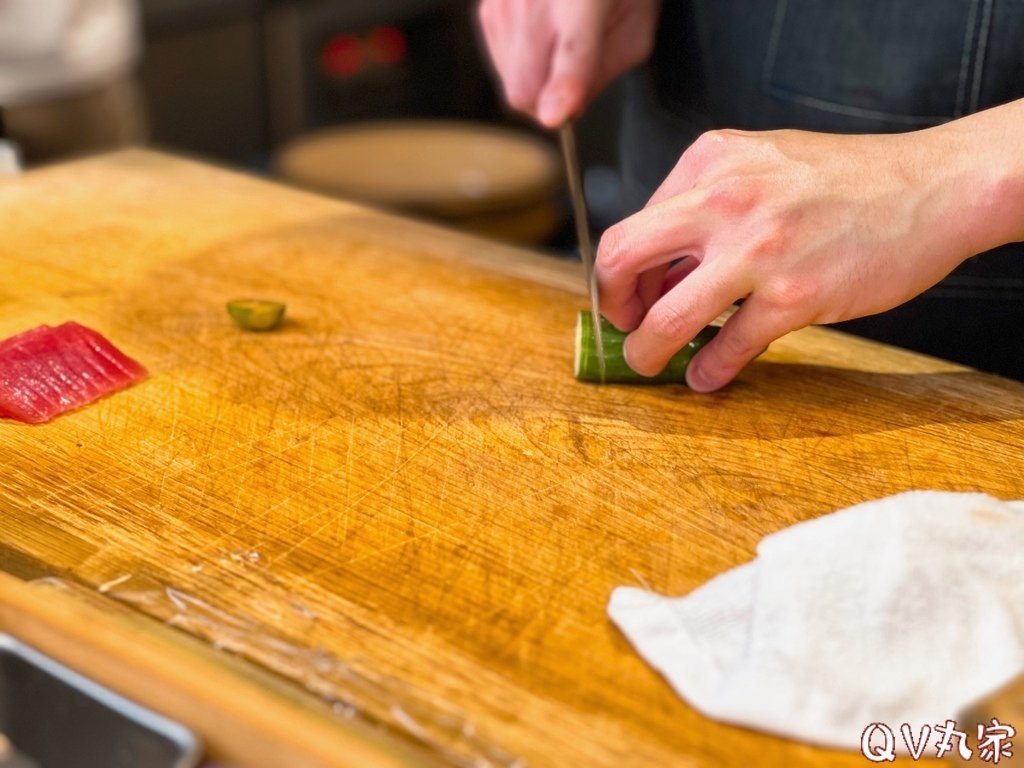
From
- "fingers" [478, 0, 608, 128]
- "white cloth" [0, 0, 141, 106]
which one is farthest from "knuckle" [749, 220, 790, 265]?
"white cloth" [0, 0, 141, 106]

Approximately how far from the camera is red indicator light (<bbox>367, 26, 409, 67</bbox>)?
4.66 metres

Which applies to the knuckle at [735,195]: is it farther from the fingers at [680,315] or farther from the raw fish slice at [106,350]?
the raw fish slice at [106,350]

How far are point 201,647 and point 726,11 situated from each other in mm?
1321

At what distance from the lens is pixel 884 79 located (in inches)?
65.7

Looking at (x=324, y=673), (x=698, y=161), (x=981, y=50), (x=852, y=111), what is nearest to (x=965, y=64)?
(x=981, y=50)

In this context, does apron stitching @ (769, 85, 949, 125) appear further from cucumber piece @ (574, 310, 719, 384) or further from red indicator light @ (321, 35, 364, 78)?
red indicator light @ (321, 35, 364, 78)

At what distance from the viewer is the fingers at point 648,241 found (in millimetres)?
1283

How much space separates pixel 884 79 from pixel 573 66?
468mm

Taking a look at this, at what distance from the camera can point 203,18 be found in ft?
13.1

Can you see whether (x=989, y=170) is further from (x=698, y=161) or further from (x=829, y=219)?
(x=698, y=161)

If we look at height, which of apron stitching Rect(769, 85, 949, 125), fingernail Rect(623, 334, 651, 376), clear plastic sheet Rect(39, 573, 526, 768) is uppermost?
apron stitching Rect(769, 85, 949, 125)

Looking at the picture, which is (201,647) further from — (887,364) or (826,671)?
(887,364)

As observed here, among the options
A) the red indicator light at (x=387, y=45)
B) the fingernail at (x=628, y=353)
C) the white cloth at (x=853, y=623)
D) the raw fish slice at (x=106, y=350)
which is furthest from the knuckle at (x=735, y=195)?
the red indicator light at (x=387, y=45)

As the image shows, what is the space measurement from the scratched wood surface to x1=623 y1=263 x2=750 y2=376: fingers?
0.07 m
